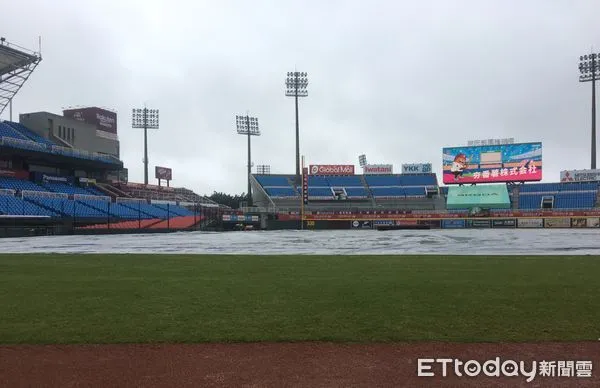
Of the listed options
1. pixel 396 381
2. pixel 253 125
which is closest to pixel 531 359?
pixel 396 381

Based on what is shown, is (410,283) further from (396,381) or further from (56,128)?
(56,128)

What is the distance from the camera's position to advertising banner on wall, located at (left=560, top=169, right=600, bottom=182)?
233ft

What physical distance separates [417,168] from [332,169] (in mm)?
14827

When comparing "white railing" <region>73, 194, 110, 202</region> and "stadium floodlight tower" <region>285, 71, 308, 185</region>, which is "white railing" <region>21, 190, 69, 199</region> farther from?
"stadium floodlight tower" <region>285, 71, 308, 185</region>

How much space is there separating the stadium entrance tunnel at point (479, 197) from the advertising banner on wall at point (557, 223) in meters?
9.88

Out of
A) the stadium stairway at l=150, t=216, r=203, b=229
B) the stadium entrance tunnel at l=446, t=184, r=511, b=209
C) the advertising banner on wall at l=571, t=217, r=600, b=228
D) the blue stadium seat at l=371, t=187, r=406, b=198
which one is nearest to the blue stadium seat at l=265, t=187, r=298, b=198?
the blue stadium seat at l=371, t=187, r=406, b=198

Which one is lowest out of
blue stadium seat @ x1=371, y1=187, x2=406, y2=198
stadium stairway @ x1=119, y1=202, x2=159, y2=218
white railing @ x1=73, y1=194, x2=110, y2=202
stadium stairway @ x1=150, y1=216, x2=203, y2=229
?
stadium stairway @ x1=150, y1=216, x2=203, y2=229

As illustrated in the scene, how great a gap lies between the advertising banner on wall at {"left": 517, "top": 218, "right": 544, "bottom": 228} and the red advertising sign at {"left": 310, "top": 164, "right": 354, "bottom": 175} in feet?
103

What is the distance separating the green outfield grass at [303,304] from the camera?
6.29 meters

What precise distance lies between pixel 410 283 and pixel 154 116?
87160 millimetres

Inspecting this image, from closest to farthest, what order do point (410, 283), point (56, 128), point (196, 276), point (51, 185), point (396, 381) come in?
point (396, 381) < point (410, 283) < point (196, 276) < point (51, 185) < point (56, 128)

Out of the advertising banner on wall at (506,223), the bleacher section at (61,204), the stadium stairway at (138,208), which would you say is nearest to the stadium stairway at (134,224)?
the bleacher section at (61,204)

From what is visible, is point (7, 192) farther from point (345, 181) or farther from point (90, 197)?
point (345, 181)

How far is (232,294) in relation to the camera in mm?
9219
